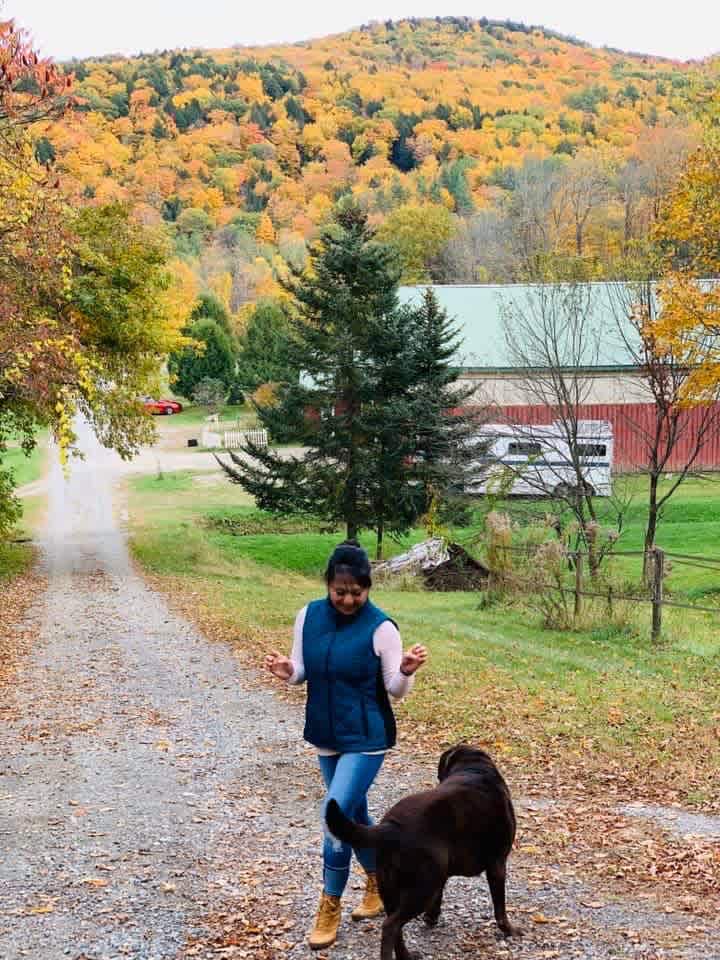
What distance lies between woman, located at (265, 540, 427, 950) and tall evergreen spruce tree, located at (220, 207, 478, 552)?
2488 cm

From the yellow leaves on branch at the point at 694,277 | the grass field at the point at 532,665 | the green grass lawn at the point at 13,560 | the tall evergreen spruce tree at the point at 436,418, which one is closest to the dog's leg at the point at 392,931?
the grass field at the point at 532,665

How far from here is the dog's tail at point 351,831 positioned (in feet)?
15.2

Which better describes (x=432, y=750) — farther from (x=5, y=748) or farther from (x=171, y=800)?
(x=5, y=748)

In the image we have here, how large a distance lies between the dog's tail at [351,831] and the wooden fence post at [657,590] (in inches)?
476

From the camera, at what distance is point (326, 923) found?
5.17 meters

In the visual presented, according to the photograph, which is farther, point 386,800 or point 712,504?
point 712,504

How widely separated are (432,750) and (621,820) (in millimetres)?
2489

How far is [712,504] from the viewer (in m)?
37.9

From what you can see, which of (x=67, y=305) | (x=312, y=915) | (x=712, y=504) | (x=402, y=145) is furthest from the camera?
(x=402, y=145)

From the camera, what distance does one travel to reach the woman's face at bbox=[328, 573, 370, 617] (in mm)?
4996

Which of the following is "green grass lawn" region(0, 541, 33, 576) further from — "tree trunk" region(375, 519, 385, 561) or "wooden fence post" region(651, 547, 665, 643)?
"wooden fence post" region(651, 547, 665, 643)

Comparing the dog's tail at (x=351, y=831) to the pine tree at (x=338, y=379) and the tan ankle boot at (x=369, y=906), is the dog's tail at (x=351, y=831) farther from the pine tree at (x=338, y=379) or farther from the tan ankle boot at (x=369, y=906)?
the pine tree at (x=338, y=379)

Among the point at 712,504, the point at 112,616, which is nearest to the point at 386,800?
the point at 112,616

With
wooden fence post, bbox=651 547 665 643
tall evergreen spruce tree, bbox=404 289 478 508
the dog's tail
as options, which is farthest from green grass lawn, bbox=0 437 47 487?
the dog's tail
